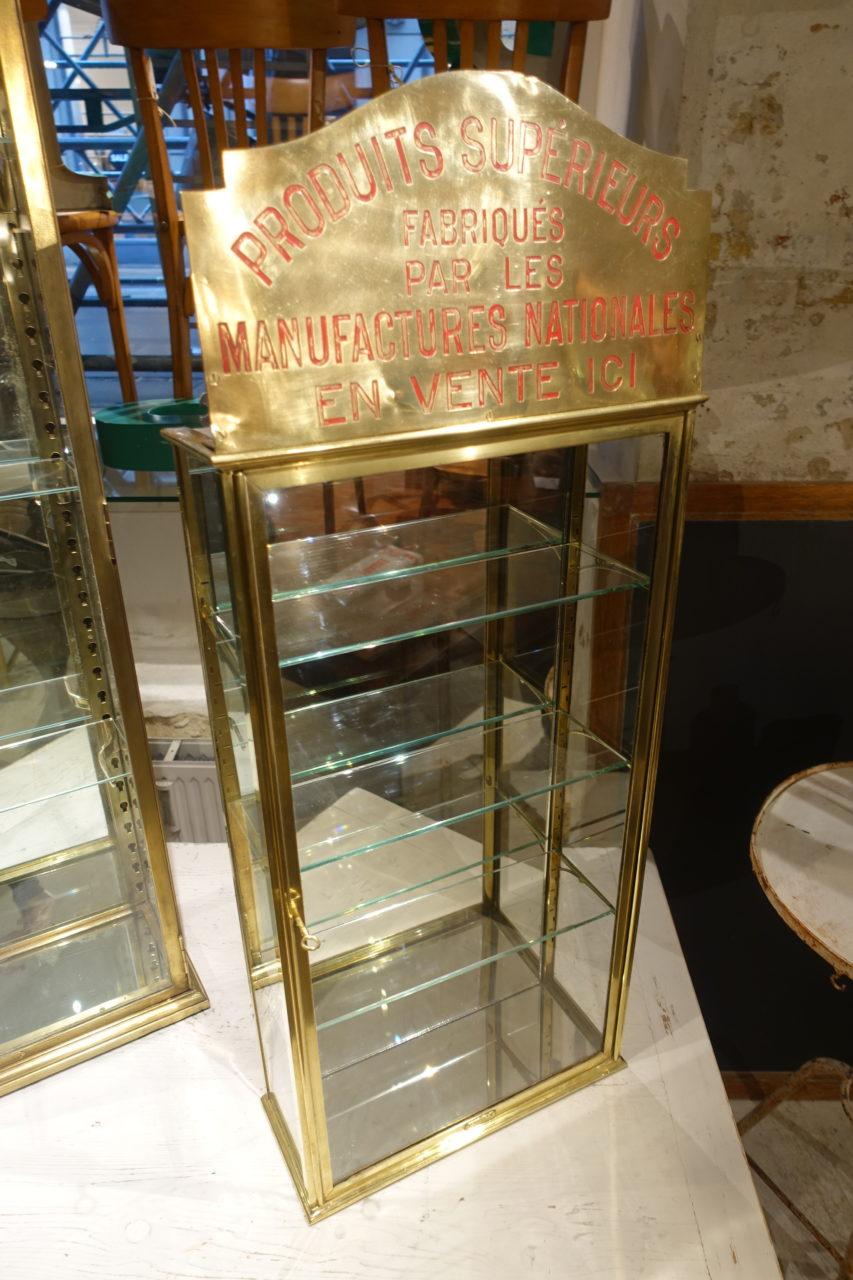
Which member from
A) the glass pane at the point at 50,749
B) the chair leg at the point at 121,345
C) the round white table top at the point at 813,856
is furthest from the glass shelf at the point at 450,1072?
the chair leg at the point at 121,345

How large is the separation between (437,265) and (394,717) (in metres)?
0.66

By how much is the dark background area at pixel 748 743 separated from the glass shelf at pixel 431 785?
1.59 ft

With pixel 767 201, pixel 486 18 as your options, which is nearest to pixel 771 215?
pixel 767 201

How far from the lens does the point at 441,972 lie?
4.93ft

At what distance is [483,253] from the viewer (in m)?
0.84

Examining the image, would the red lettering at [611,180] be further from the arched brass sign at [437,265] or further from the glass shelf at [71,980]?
the glass shelf at [71,980]

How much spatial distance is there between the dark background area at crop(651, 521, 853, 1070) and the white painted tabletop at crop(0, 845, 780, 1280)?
1.74ft

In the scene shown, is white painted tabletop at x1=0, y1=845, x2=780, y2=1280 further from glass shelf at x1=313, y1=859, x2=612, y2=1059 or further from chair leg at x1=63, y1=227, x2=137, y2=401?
chair leg at x1=63, y1=227, x2=137, y2=401

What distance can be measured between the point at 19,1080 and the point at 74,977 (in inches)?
7.3

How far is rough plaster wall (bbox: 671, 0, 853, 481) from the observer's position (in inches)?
53.5

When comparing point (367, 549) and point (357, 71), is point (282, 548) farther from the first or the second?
point (357, 71)

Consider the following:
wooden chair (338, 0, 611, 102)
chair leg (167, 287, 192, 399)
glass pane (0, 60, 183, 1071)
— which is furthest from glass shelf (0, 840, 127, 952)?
wooden chair (338, 0, 611, 102)

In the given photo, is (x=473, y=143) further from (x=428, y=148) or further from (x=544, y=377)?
(x=544, y=377)

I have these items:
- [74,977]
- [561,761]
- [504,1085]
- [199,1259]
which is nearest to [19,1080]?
[74,977]
